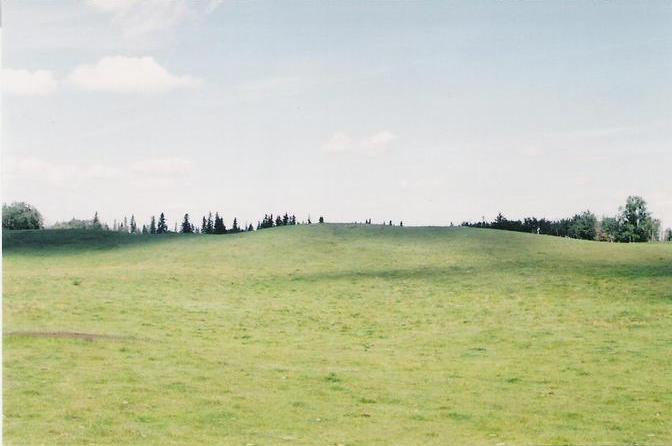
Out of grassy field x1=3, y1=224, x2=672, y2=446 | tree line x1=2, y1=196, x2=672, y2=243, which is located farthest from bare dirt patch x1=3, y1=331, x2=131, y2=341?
tree line x1=2, y1=196, x2=672, y2=243

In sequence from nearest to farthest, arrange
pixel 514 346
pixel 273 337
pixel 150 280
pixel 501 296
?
pixel 514 346 < pixel 273 337 < pixel 501 296 < pixel 150 280

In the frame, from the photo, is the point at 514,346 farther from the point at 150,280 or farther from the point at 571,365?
the point at 150,280

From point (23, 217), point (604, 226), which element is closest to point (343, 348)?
point (23, 217)

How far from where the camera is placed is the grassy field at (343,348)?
57.6ft

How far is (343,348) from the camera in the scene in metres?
29.3

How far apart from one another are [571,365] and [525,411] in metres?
7.33

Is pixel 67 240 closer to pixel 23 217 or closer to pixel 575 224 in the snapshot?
pixel 23 217

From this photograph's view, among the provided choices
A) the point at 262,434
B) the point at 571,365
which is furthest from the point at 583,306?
the point at 262,434

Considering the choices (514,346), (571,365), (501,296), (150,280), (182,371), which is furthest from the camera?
(150,280)

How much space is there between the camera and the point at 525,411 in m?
19.1

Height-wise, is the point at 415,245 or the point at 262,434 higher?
the point at 415,245

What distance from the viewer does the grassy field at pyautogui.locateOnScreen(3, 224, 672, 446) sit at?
1755 centimetres

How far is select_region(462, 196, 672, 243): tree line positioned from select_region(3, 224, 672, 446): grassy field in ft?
365

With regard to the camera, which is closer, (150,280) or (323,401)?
(323,401)
